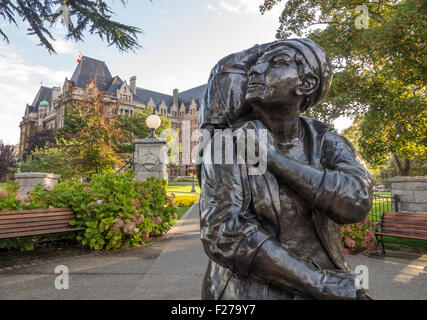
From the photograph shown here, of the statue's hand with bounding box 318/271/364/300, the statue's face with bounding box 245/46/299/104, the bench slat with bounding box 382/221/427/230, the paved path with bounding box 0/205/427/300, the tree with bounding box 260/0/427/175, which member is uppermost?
the tree with bounding box 260/0/427/175

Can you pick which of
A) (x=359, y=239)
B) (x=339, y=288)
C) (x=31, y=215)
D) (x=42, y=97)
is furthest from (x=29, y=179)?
(x=42, y=97)

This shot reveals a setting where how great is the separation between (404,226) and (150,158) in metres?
7.00

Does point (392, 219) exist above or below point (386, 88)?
below

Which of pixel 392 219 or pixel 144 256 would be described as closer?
pixel 144 256

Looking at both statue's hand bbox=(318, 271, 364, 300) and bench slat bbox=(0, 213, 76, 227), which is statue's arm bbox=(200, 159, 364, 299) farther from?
bench slat bbox=(0, 213, 76, 227)

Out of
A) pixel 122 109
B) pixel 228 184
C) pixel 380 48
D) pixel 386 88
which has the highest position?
pixel 122 109

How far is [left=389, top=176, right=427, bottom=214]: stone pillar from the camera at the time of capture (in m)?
7.10

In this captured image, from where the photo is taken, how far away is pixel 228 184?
114 cm

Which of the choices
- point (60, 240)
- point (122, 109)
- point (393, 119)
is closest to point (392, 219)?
point (393, 119)

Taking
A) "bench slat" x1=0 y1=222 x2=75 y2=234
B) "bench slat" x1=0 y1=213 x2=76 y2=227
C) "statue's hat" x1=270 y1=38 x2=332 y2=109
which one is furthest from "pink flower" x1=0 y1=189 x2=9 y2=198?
"statue's hat" x1=270 y1=38 x2=332 y2=109

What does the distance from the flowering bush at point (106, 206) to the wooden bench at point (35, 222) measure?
187 mm

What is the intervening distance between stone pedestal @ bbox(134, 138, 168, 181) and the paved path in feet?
10.6
